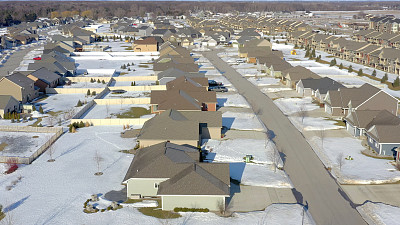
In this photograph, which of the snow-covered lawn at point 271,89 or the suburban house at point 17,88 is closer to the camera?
the suburban house at point 17,88

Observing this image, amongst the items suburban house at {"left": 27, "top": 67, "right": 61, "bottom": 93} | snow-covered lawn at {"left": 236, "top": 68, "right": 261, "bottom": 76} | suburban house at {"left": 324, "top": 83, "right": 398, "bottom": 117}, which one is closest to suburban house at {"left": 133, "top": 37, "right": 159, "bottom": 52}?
snow-covered lawn at {"left": 236, "top": 68, "right": 261, "bottom": 76}

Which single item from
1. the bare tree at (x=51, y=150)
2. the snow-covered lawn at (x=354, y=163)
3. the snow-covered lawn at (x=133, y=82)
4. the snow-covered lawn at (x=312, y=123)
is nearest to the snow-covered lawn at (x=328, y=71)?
the snow-covered lawn at (x=133, y=82)

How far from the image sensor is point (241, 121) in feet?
151

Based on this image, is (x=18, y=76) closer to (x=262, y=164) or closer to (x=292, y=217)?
(x=262, y=164)

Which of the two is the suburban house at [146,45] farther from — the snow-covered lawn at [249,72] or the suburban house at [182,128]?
the suburban house at [182,128]

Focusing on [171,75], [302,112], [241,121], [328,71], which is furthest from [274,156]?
[328,71]

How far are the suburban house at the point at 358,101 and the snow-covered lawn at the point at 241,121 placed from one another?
919 centimetres

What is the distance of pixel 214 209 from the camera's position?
2630 cm

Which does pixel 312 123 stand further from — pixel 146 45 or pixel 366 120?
pixel 146 45

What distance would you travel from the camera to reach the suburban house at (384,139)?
3569 cm

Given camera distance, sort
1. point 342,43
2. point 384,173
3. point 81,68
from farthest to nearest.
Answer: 1. point 342,43
2. point 81,68
3. point 384,173

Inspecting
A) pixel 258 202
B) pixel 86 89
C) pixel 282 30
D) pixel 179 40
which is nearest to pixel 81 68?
pixel 86 89

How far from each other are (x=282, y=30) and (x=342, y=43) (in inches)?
2704

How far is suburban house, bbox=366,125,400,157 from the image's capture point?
35.7 m
